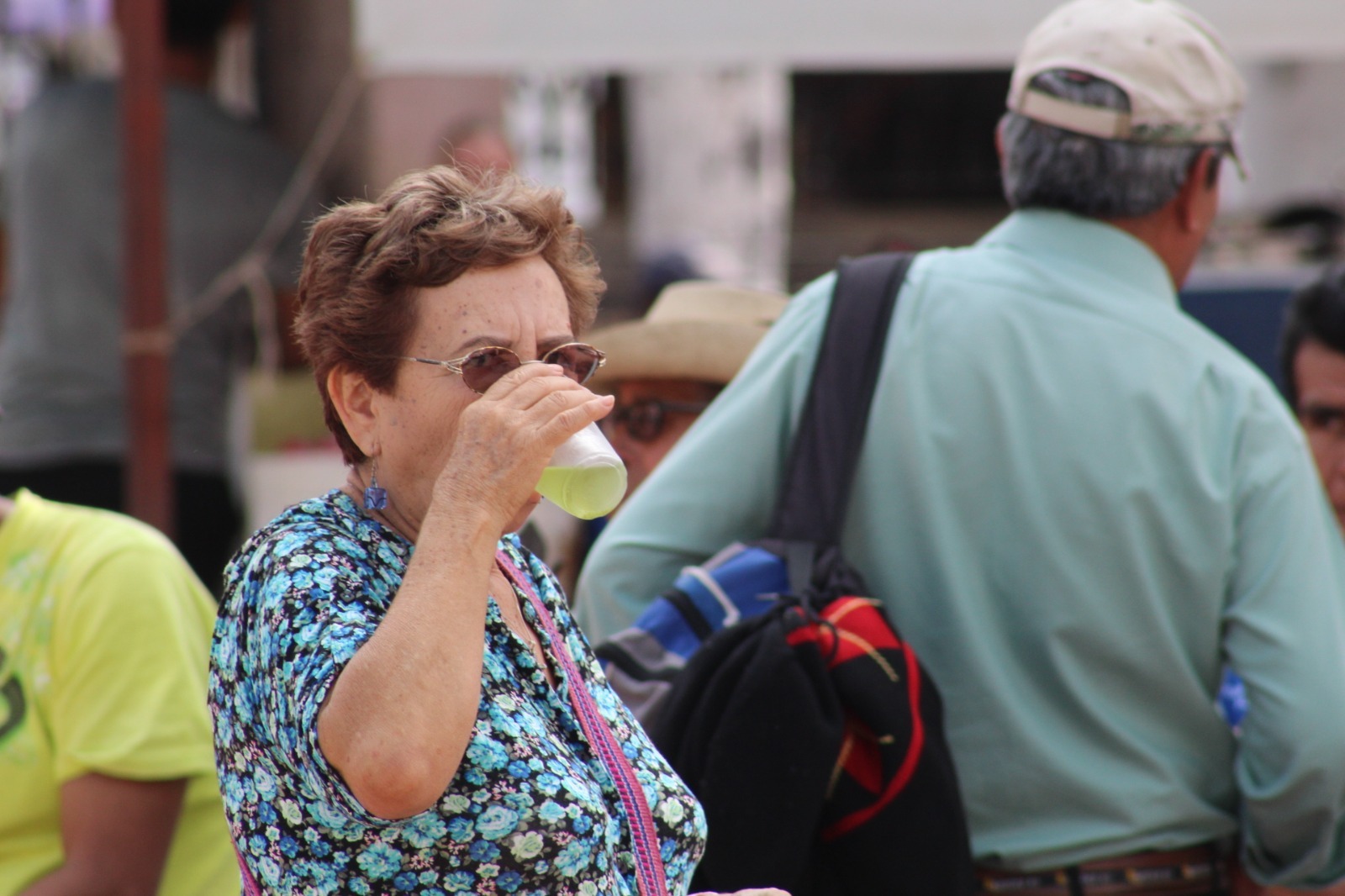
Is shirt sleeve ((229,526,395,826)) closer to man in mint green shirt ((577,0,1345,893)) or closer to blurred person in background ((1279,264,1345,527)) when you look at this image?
man in mint green shirt ((577,0,1345,893))

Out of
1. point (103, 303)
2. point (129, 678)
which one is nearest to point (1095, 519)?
point (129, 678)

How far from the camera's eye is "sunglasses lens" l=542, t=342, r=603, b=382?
1408 mm

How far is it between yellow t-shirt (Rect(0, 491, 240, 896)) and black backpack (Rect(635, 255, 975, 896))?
26.6 inches

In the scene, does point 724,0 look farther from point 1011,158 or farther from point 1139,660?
point 1139,660

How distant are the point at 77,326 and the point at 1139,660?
3207mm

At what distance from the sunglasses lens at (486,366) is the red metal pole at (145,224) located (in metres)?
2.67

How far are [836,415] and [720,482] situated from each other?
0.18 metres

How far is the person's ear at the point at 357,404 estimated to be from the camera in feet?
4.66

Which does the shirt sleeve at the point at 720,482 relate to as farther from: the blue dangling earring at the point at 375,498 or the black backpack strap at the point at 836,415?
the blue dangling earring at the point at 375,498

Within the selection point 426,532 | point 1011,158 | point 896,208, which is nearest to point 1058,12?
point 1011,158

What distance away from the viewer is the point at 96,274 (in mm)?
4195

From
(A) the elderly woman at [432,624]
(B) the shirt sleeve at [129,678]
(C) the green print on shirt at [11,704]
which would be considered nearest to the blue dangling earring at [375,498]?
(A) the elderly woman at [432,624]

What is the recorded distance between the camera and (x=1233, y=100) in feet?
6.93

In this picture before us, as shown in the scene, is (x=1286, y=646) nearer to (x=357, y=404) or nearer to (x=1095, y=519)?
(x=1095, y=519)
